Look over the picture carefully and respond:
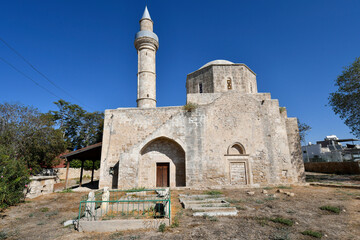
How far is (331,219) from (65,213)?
336 inches

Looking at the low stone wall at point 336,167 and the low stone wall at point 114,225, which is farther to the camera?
the low stone wall at point 336,167

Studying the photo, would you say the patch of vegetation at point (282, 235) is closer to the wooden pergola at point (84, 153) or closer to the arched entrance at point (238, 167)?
the arched entrance at point (238, 167)

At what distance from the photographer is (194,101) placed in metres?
14.0

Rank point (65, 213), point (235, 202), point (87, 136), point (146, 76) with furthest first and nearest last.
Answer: point (87, 136) → point (146, 76) → point (235, 202) → point (65, 213)

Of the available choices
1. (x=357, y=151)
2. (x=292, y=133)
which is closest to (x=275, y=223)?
(x=292, y=133)

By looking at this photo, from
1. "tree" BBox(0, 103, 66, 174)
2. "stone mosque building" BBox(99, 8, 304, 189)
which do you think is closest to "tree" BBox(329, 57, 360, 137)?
"stone mosque building" BBox(99, 8, 304, 189)

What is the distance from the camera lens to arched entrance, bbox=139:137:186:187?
41.5ft

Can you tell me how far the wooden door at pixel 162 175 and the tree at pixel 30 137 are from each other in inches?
417

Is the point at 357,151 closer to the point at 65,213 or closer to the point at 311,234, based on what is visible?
the point at 311,234

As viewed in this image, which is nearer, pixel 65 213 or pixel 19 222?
pixel 19 222

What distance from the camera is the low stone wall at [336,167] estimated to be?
19.2m

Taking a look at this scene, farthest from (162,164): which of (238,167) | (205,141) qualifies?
(238,167)

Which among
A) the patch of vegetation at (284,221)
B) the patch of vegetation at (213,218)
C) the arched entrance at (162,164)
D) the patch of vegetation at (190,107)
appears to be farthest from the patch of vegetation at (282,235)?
the patch of vegetation at (190,107)

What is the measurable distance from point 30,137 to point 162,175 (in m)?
12.8
